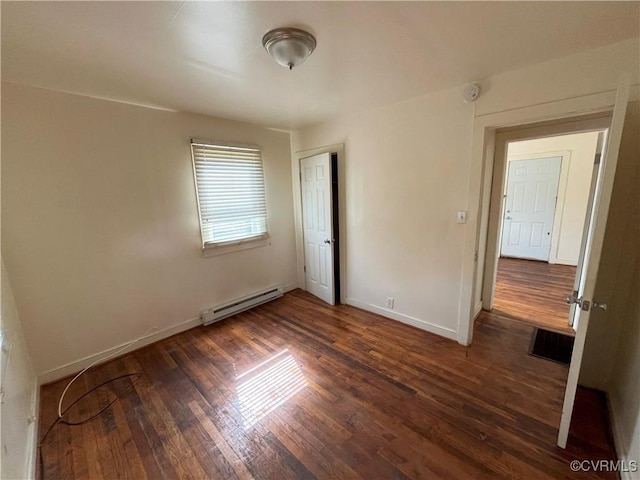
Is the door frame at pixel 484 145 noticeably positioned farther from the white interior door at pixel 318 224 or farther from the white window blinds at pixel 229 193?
the white window blinds at pixel 229 193

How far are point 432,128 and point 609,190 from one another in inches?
57.4

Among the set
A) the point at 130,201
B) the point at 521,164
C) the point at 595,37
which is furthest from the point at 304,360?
the point at 521,164

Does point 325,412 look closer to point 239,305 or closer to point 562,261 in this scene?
point 239,305

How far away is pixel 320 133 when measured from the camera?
335 centimetres

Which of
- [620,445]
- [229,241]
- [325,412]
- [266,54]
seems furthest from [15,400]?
[620,445]

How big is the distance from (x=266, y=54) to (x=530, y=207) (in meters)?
6.04

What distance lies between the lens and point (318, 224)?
3.50 metres

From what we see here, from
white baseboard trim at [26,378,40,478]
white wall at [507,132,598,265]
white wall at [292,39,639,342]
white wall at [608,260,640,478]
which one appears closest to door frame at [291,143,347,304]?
white wall at [292,39,639,342]

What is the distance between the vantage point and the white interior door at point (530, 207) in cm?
501

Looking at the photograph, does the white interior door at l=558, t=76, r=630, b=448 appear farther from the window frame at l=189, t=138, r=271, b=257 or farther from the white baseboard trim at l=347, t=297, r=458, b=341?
the window frame at l=189, t=138, r=271, b=257

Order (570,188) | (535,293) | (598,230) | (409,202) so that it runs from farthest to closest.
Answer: (570,188), (535,293), (409,202), (598,230)

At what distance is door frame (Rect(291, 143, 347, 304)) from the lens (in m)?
3.23

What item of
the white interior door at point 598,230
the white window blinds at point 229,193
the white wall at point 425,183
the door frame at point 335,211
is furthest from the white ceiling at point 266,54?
the door frame at point 335,211

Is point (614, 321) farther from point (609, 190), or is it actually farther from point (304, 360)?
point (304, 360)
